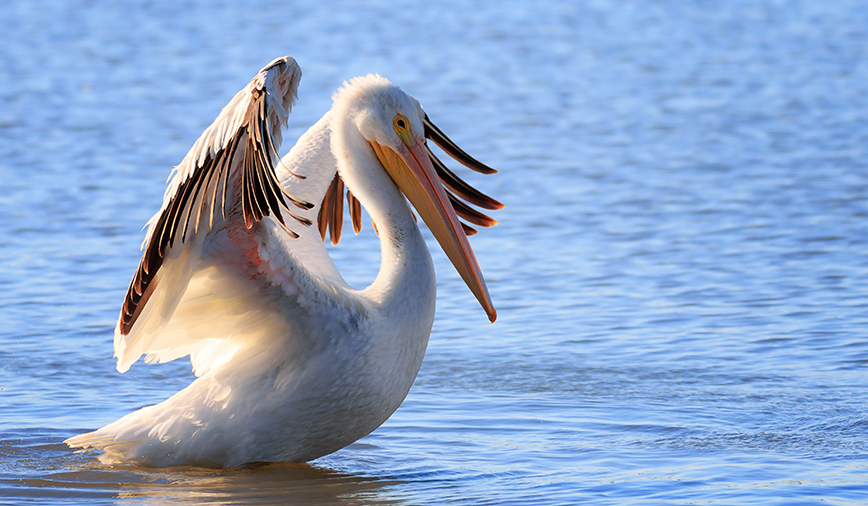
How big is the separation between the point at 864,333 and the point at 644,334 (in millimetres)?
1130

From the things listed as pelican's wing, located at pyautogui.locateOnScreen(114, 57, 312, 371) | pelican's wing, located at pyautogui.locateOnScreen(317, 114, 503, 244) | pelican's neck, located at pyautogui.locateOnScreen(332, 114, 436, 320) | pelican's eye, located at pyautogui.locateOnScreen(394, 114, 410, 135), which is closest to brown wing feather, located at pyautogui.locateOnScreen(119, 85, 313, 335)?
pelican's wing, located at pyautogui.locateOnScreen(114, 57, 312, 371)

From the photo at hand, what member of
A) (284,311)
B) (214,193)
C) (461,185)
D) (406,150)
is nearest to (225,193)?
(214,193)

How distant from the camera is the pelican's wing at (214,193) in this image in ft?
13.0

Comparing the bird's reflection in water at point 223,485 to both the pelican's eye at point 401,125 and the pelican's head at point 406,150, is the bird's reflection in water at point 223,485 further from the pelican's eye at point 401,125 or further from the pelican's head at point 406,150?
the pelican's eye at point 401,125

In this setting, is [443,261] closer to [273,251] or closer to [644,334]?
[644,334]

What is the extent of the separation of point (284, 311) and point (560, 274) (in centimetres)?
362

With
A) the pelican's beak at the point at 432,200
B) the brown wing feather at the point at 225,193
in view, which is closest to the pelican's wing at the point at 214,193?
the brown wing feather at the point at 225,193

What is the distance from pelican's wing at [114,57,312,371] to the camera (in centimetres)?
396

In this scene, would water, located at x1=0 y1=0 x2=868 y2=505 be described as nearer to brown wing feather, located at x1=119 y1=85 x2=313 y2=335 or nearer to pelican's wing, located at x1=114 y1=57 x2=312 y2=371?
pelican's wing, located at x1=114 y1=57 x2=312 y2=371

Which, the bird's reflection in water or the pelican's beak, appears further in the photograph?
the pelican's beak

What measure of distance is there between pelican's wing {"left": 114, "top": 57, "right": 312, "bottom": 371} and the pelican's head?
384mm

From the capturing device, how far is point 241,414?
4.70 metres

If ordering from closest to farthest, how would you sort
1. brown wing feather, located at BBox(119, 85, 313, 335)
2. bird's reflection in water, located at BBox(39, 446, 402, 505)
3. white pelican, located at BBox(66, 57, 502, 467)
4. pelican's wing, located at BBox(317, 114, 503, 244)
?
brown wing feather, located at BBox(119, 85, 313, 335)
white pelican, located at BBox(66, 57, 502, 467)
bird's reflection in water, located at BBox(39, 446, 402, 505)
pelican's wing, located at BBox(317, 114, 503, 244)

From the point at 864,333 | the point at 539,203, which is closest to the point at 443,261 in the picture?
the point at 539,203
